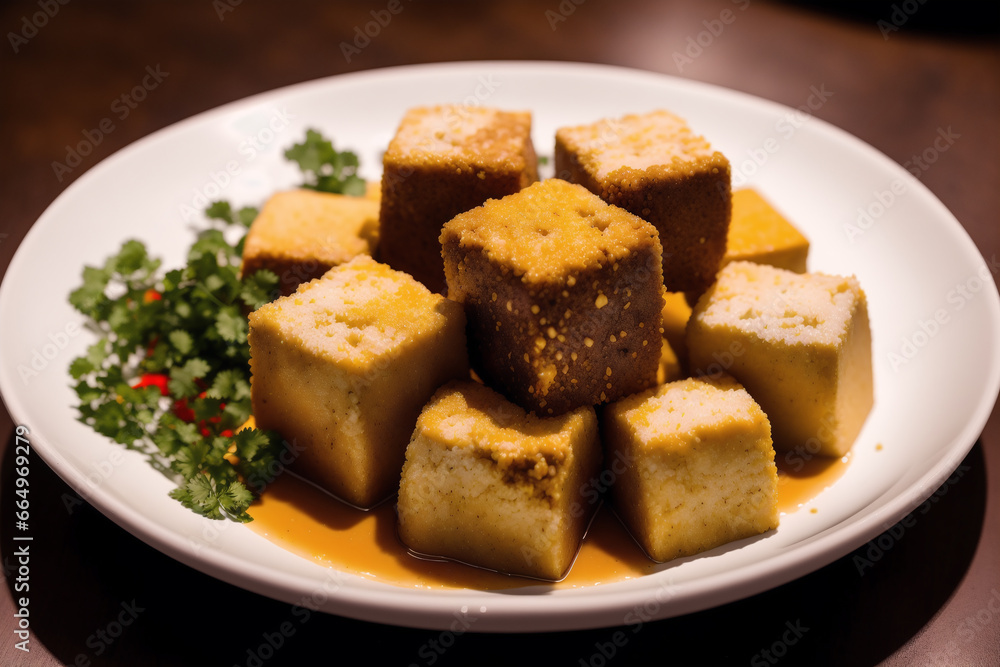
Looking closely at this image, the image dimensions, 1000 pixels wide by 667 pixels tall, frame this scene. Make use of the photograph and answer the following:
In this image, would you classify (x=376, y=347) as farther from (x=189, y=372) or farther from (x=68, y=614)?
(x=68, y=614)

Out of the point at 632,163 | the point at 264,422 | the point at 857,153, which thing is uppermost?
the point at 632,163

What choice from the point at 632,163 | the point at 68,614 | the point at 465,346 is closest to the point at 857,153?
the point at 632,163
